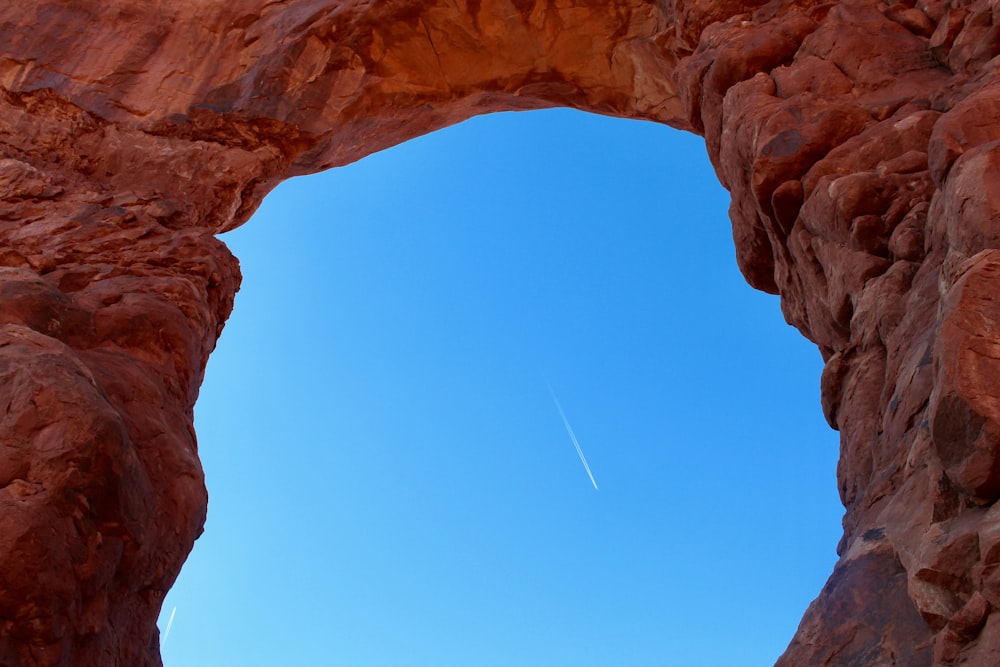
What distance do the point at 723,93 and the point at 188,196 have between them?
7687 millimetres

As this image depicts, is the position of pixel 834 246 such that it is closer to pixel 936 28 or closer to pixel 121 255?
pixel 936 28

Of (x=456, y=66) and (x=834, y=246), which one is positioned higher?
(x=456, y=66)

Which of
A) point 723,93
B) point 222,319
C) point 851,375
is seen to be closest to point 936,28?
point 723,93

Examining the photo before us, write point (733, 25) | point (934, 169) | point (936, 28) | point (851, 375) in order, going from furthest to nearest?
point (733, 25)
point (936, 28)
point (851, 375)
point (934, 169)

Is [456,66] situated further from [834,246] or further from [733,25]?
[834,246]

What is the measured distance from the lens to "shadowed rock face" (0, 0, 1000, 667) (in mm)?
5031

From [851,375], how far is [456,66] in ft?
33.0

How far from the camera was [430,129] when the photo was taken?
1614 cm

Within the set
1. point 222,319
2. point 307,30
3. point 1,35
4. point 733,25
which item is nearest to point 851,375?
point 733,25

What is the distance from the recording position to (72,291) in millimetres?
9312

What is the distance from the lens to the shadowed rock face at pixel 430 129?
503 centimetres

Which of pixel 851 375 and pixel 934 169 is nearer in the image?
pixel 934 169

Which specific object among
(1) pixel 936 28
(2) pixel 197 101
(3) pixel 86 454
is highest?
(2) pixel 197 101

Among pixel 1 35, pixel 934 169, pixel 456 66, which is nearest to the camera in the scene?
pixel 934 169
